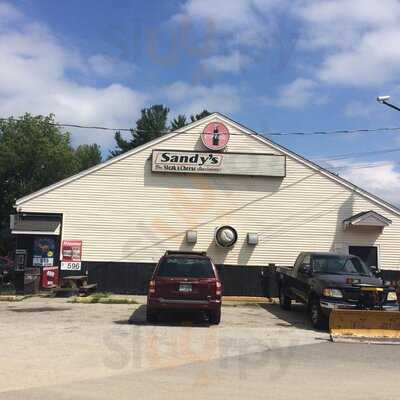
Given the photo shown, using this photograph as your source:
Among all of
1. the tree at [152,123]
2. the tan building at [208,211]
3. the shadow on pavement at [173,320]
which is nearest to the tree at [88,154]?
the tree at [152,123]

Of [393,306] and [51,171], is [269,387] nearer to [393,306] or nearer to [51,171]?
[393,306]

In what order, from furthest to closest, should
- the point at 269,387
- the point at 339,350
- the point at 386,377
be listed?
the point at 339,350
the point at 386,377
the point at 269,387

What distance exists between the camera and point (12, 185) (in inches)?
1918

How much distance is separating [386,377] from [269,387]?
216 cm

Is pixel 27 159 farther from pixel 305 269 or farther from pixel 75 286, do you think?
pixel 305 269

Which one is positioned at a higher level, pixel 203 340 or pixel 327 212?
pixel 327 212

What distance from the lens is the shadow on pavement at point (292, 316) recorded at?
1484 cm

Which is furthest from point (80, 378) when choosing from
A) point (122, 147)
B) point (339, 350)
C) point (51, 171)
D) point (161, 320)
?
point (122, 147)

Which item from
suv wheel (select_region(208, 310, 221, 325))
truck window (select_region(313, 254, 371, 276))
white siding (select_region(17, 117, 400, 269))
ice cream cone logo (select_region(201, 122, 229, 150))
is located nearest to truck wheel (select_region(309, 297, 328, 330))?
truck window (select_region(313, 254, 371, 276))

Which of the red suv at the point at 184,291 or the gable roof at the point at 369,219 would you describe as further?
the gable roof at the point at 369,219

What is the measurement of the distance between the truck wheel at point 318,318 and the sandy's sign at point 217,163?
943 centimetres

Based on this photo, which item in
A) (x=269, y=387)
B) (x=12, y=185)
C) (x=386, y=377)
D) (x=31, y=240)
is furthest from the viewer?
(x=12, y=185)

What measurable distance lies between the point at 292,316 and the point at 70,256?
385 inches

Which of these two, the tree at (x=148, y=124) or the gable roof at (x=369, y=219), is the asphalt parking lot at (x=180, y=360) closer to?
the gable roof at (x=369, y=219)
